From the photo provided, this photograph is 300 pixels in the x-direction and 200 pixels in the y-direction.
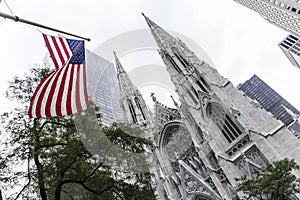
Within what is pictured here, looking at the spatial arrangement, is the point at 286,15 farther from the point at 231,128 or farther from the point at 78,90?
the point at 78,90

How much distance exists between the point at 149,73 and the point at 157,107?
6.46 meters

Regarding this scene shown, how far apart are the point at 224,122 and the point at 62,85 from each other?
21.6m

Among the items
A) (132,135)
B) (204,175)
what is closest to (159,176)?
(204,175)

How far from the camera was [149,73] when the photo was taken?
31750 millimetres

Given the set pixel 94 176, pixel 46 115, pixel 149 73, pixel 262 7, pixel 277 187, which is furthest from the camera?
pixel 262 7

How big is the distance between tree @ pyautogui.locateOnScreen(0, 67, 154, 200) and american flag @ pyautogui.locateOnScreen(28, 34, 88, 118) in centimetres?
270

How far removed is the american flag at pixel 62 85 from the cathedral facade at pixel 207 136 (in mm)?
12827

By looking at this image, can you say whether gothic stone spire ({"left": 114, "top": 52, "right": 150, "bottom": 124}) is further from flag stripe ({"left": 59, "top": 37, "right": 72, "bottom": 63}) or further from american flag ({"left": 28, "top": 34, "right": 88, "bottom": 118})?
flag stripe ({"left": 59, "top": 37, "right": 72, "bottom": 63})

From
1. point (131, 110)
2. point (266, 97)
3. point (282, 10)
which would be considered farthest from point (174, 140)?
point (266, 97)

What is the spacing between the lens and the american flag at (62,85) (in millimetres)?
8352

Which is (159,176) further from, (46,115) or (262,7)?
(262,7)

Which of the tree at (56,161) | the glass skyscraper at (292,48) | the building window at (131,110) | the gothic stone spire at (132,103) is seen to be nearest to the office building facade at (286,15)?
the glass skyscraper at (292,48)

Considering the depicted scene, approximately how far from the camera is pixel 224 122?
2766 centimetres

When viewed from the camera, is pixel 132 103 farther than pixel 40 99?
Yes
